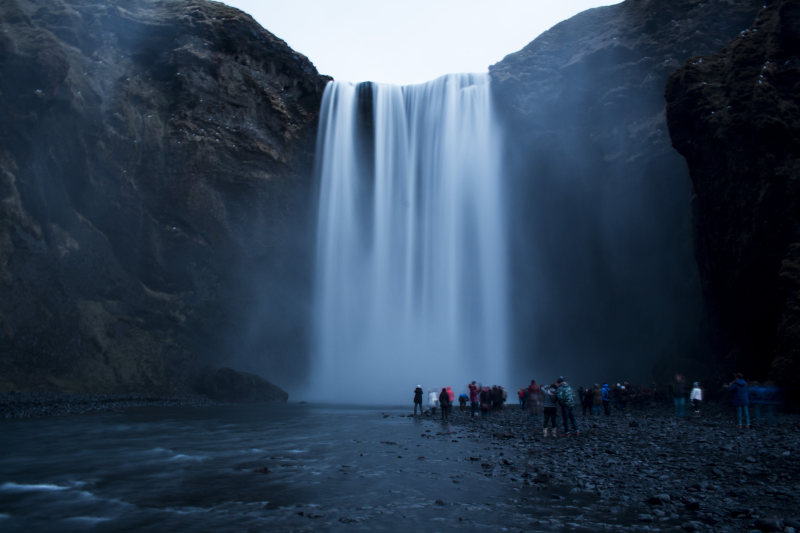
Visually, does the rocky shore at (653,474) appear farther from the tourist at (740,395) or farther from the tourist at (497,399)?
the tourist at (497,399)

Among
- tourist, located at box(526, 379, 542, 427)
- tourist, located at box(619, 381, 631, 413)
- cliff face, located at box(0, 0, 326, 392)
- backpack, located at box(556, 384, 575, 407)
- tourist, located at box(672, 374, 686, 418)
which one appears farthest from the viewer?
cliff face, located at box(0, 0, 326, 392)

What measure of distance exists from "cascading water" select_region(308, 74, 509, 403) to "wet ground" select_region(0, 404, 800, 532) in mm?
26578

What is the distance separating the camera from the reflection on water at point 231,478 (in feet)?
22.5

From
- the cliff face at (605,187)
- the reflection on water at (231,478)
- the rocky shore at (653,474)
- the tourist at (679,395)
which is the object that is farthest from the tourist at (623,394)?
the reflection on water at (231,478)

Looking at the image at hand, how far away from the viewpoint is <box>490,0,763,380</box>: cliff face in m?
37.5

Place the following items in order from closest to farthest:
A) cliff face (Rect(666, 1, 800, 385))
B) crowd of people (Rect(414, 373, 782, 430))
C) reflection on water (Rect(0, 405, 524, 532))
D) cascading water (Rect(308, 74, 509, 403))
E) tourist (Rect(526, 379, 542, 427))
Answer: reflection on water (Rect(0, 405, 524, 532))
crowd of people (Rect(414, 373, 782, 430))
tourist (Rect(526, 379, 542, 427))
cliff face (Rect(666, 1, 800, 385))
cascading water (Rect(308, 74, 509, 403))

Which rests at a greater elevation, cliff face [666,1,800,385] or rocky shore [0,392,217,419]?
cliff face [666,1,800,385]

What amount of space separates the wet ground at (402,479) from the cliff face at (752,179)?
6.73m

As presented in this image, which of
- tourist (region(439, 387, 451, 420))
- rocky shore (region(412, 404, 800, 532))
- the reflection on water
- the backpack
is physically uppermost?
the backpack

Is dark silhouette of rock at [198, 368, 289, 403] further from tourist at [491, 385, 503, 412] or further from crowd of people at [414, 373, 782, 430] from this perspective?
tourist at [491, 385, 503, 412]

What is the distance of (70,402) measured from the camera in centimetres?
2288

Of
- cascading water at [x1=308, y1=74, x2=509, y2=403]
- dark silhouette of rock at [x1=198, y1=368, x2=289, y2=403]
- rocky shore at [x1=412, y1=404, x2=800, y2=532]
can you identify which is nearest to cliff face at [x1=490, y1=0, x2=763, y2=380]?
cascading water at [x1=308, y1=74, x2=509, y2=403]

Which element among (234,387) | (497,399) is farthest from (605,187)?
(234,387)

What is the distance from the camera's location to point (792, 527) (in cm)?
573
